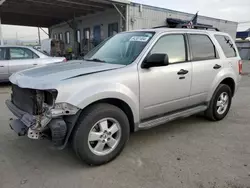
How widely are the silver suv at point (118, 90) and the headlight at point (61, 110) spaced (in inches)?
0.4

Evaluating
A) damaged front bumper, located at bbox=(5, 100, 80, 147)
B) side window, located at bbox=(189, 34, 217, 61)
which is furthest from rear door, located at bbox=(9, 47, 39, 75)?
side window, located at bbox=(189, 34, 217, 61)

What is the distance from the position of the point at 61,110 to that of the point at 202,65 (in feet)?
8.78

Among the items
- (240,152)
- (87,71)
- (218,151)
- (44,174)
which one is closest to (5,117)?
(44,174)

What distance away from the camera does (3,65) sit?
7.82 meters

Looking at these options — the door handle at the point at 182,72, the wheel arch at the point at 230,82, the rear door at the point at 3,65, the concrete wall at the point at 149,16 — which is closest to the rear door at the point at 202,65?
the door handle at the point at 182,72

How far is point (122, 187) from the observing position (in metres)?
2.45

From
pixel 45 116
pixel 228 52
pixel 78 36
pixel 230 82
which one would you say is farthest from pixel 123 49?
pixel 78 36

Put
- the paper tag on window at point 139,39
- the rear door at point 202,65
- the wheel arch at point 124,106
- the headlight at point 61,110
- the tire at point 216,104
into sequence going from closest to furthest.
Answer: the headlight at point 61,110, the wheel arch at point 124,106, the paper tag on window at point 139,39, the rear door at point 202,65, the tire at point 216,104

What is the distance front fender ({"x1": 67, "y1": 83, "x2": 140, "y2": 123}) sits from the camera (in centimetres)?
254

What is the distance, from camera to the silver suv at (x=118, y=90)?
2535 mm

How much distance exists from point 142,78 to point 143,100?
326mm

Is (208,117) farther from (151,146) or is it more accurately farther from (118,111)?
(118,111)

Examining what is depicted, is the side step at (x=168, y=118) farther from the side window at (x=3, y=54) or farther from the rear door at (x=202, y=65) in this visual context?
the side window at (x=3, y=54)

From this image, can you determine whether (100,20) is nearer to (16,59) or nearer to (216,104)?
(16,59)
